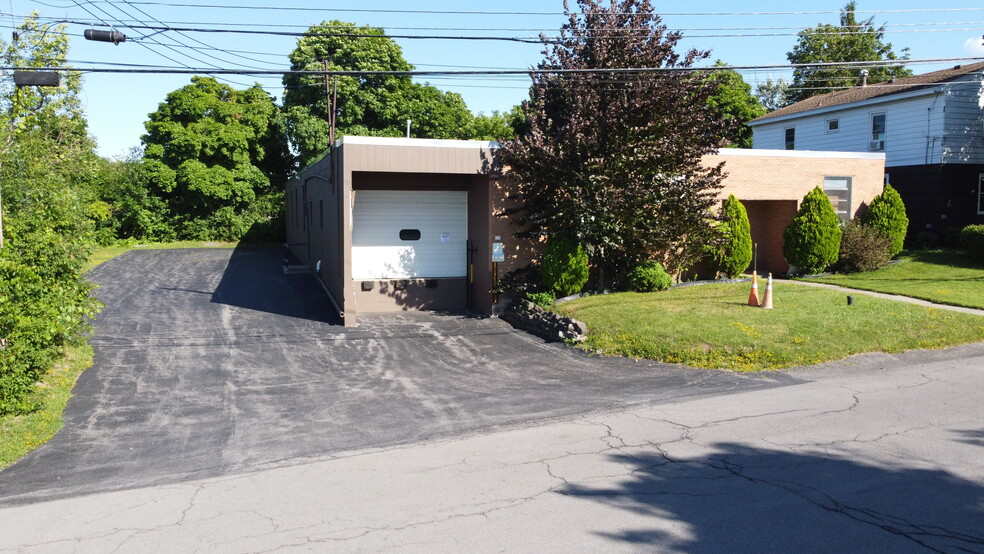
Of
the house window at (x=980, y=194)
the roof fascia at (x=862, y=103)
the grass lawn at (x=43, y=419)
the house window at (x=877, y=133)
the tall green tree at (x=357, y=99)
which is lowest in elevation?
the grass lawn at (x=43, y=419)

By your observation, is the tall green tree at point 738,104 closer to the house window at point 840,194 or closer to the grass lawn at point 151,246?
the house window at point 840,194

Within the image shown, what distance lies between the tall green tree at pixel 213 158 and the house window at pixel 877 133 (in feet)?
96.0

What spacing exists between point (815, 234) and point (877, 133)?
11426mm

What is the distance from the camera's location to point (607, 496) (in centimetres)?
612

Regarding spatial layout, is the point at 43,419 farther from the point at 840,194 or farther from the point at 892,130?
the point at 892,130

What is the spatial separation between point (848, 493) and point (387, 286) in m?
13.4

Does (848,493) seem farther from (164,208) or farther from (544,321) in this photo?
(164,208)

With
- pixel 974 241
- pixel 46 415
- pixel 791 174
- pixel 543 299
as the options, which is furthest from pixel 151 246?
pixel 974 241

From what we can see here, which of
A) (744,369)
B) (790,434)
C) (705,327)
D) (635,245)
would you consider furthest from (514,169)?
(790,434)

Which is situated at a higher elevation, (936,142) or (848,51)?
(848,51)

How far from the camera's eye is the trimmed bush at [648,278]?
55.6 ft

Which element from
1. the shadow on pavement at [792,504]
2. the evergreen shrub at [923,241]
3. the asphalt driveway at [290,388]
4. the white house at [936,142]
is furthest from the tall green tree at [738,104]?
the shadow on pavement at [792,504]

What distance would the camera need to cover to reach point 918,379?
34.0ft

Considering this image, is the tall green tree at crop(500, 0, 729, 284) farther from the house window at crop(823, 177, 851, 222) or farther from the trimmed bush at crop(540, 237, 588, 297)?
the house window at crop(823, 177, 851, 222)
